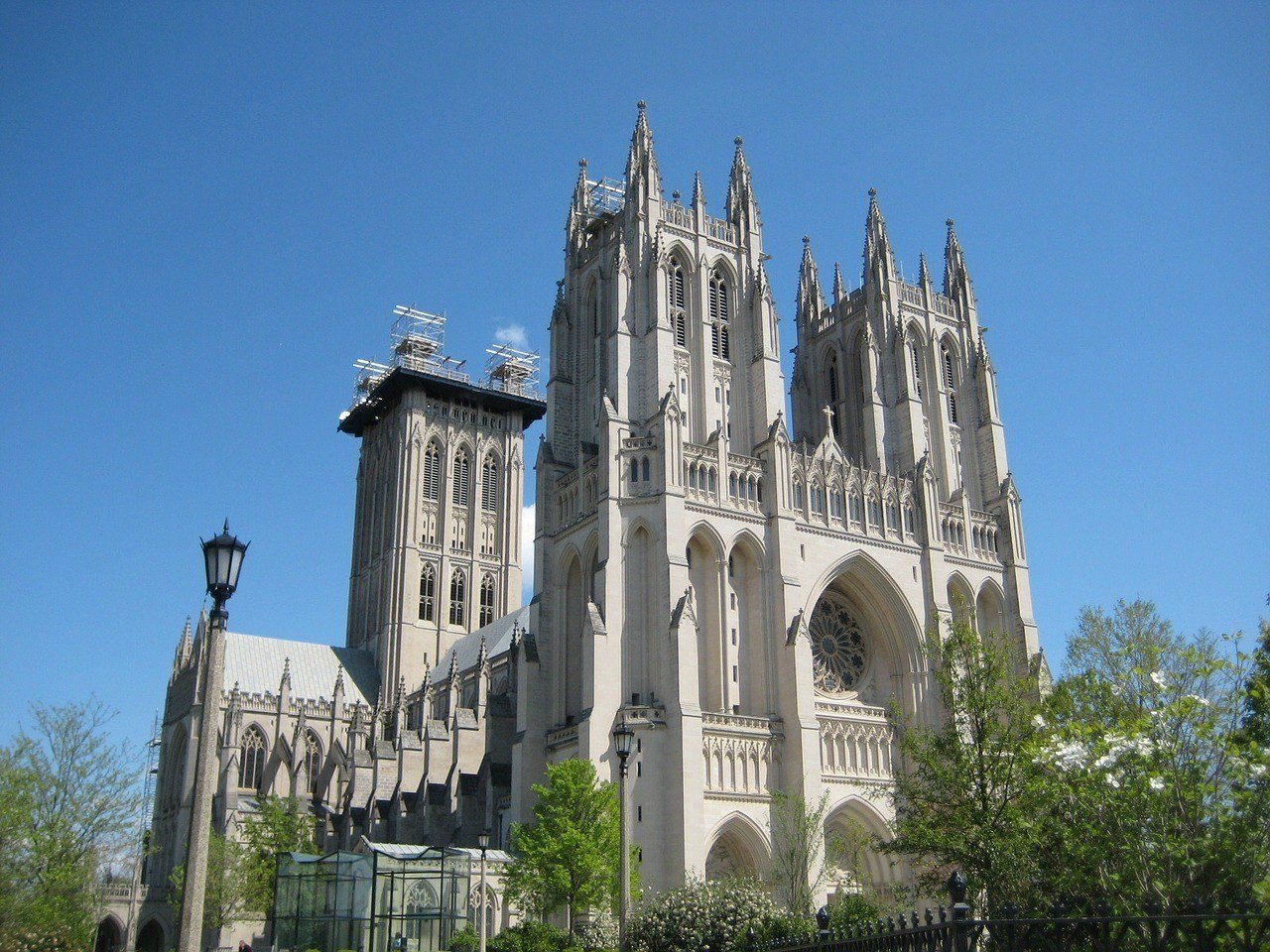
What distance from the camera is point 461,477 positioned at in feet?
300

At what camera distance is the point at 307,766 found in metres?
72.4

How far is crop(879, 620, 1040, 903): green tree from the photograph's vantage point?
92.5 feet

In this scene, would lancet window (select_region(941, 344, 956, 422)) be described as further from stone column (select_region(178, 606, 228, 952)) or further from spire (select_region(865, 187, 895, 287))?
stone column (select_region(178, 606, 228, 952))

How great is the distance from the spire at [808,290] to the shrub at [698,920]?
3807 centimetres

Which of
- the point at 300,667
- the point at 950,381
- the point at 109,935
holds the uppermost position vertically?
the point at 950,381

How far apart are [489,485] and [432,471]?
5.11 meters

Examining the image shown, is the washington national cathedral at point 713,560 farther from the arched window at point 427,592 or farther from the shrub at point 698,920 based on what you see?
the arched window at point 427,592

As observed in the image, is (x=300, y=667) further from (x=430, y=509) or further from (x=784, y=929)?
(x=784, y=929)

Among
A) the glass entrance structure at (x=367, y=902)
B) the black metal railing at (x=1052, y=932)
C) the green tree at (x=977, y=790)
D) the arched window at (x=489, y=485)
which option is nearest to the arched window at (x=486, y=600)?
the arched window at (x=489, y=485)

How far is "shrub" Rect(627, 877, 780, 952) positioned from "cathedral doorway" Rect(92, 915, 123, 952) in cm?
4835

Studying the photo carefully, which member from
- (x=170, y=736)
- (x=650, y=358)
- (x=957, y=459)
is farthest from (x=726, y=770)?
(x=170, y=736)

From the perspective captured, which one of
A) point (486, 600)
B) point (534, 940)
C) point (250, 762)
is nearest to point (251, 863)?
point (250, 762)

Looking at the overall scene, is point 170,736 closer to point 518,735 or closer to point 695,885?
point 518,735

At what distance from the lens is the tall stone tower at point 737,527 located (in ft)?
143
